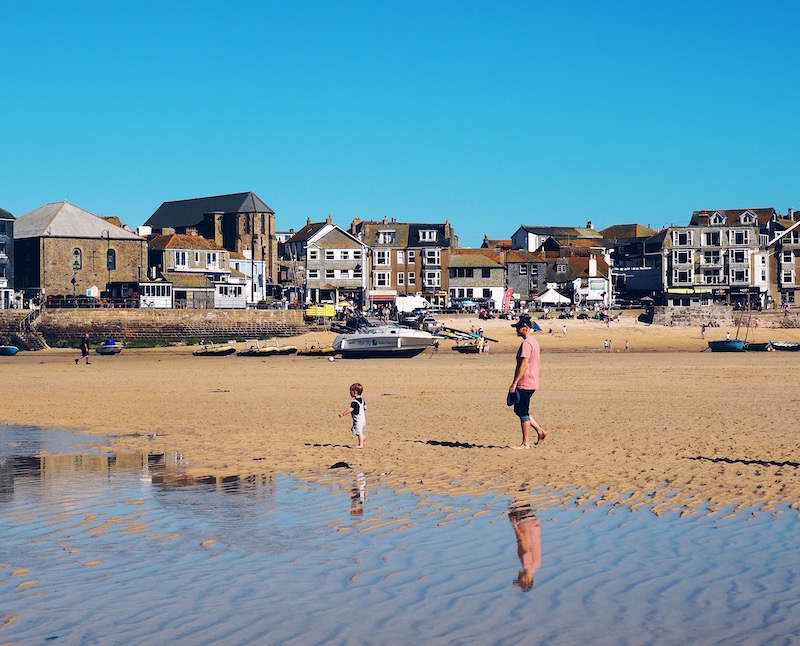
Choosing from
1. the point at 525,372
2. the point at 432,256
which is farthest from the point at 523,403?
the point at 432,256

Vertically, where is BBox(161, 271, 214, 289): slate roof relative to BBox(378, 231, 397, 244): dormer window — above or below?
below

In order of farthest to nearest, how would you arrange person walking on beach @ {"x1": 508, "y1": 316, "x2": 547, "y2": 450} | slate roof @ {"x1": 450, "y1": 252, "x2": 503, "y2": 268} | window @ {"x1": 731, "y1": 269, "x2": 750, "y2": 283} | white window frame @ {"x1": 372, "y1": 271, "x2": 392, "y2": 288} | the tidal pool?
slate roof @ {"x1": 450, "y1": 252, "x2": 503, "y2": 268}
white window frame @ {"x1": 372, "y1": 271, "x2": 392, "y2": 288}
window @ {"x1": 731, "y1": 269, "x2": 750, "y2": 283}
person walking on beach @ {"x1": 508, "y1": 316, "x2": 547, "y2": 450}
the tidal pool

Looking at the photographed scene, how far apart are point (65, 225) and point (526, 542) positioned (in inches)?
3257

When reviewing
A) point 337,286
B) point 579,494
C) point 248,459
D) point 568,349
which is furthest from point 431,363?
point 337,286

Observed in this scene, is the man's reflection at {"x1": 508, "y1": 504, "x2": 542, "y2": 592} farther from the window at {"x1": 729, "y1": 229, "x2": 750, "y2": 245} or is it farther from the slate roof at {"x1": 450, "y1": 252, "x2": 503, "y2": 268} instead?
the window at {"x1": 729, "y1": 229, "x2": 750, "y2": 245}

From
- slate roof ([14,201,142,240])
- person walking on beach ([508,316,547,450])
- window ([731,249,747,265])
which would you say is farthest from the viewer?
window ([731,249,747,265])

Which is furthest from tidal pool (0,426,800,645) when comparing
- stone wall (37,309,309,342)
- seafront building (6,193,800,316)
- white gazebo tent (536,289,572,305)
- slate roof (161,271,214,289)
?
white gazebo tent (536,289,572,305)

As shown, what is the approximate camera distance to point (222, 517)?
11570 millimetres

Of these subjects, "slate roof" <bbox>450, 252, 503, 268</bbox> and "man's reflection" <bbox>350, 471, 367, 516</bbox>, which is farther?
"slate roof" <bbox>450, 252, 503, 268</bbox>

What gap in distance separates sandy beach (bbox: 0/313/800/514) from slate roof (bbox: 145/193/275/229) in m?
68.9

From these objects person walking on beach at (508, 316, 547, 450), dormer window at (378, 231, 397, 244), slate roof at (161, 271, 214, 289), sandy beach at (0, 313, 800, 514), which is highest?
dormer window at (378, 231, 397, 244)

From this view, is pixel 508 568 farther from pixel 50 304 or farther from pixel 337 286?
pixel 337 286

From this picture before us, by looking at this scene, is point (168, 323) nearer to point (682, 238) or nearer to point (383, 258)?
point (383, 258)

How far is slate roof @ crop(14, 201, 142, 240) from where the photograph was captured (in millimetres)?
85438
